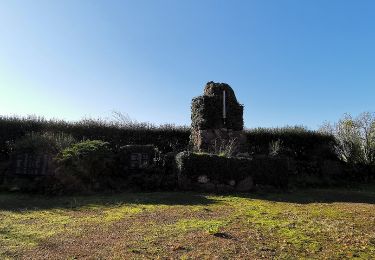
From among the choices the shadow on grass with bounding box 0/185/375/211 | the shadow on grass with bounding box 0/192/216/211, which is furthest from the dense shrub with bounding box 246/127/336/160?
the shadow on grass with bounding box 0/192/216/211

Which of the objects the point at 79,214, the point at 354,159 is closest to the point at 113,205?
the point at 79,214

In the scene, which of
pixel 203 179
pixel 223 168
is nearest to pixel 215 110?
pixel 223 168

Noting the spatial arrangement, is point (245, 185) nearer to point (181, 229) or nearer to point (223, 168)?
point (223, 168)

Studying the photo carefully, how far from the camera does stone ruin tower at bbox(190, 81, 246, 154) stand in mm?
13916

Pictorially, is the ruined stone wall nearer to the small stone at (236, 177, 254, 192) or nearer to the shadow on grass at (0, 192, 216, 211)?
the small stone at (236, 177, 254, 192)

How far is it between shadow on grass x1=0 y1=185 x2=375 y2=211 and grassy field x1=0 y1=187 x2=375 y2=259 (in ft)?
0.09

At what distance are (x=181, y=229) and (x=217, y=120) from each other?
8634 millimetres

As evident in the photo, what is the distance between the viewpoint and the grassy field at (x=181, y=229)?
4617 mm

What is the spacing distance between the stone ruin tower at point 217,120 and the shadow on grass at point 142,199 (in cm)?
323

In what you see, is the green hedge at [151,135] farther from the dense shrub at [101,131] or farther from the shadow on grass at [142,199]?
the shadow on grass at [142,199]

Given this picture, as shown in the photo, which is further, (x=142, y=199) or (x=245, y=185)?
(x=245, y=185)

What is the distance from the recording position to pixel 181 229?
5844 mm

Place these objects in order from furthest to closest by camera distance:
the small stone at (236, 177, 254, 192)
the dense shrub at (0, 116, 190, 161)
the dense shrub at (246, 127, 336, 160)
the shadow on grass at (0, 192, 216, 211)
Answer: the dense shrub at (246, 127, 336, 160) < the dense shrub at (0, 116, 190, 161) < the small stone at (236, 177, 254, 192) < the shadow on grass at (0, 192, 216, 211)

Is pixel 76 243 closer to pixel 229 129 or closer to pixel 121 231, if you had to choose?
pixel 121 231
